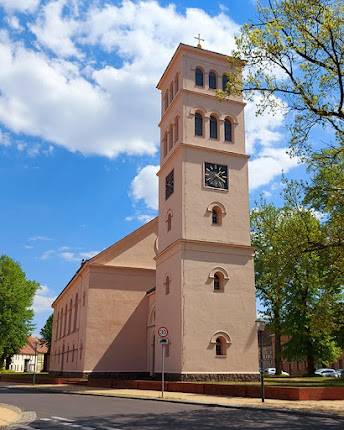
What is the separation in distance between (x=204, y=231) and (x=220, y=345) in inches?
277

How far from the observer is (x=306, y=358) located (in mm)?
45375

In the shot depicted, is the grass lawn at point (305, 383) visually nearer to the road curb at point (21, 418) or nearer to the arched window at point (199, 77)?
the road curb at point (21, 418)

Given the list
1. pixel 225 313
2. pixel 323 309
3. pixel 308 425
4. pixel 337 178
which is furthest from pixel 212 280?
pixel 308 425

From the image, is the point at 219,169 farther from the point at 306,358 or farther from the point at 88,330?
→ the point at 306,358

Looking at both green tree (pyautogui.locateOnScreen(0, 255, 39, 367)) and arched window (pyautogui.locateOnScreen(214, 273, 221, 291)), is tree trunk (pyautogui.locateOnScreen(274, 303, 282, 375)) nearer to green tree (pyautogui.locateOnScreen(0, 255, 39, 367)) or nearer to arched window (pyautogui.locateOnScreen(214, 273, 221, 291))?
arched window (pyautogui.locateOnScreen(214, 273, 221, 291))

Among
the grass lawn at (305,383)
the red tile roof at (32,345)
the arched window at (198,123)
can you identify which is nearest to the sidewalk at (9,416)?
the grass lawn at (305,383)

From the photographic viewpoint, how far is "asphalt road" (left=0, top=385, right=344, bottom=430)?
11969 millimetres

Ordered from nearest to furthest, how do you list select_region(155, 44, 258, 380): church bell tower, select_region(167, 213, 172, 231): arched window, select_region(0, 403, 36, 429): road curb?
select_region(0, 403, 36, 429): road curb → select_region(155, 44, 258, 380): church bell tower → select_region(167, 213, 172, 231): arched window

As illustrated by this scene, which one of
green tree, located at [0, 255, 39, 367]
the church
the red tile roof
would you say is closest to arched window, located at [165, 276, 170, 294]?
the church

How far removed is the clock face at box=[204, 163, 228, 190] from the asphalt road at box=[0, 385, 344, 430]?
1739cm

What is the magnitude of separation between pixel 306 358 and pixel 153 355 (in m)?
16.6

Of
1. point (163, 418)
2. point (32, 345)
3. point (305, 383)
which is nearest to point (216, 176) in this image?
point (305, 383)

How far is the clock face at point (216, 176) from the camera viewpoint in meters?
32.5

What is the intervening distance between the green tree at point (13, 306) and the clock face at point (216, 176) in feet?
126
